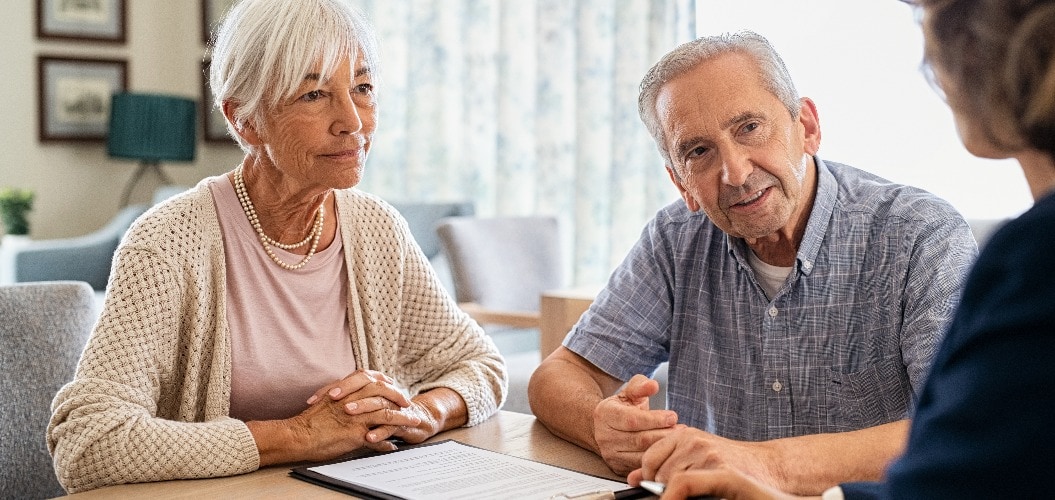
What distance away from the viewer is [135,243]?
1.42 meters

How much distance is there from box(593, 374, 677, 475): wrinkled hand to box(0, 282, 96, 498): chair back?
825mm

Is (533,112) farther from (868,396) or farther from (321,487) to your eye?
(321,487)

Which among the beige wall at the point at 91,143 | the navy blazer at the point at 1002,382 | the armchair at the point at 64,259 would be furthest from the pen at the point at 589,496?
the beige wall at the point at 91,143

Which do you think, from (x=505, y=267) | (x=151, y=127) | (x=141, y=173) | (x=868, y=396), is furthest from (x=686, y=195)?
(x=141, y=173)

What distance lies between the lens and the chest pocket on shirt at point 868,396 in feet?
4.72

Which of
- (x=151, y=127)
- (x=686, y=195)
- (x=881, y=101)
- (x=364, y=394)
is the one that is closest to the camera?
(x=364, y=394)

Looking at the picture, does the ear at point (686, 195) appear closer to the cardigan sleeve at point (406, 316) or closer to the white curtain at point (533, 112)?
the cardigan sleeve at point (406, 316)

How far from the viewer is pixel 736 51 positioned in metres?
1.52

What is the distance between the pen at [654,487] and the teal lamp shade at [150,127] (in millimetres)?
4907

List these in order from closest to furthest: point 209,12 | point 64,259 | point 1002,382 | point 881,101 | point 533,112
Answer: point 1002,382, point 881,101, point 533,112, point 64,259, point 209,12

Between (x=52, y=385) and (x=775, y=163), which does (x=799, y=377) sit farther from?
(x=52, y=385)

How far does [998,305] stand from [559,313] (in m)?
2.00

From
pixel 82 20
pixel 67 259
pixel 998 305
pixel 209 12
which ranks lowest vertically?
pixel 67 259

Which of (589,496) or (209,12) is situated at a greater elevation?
(209,12)
